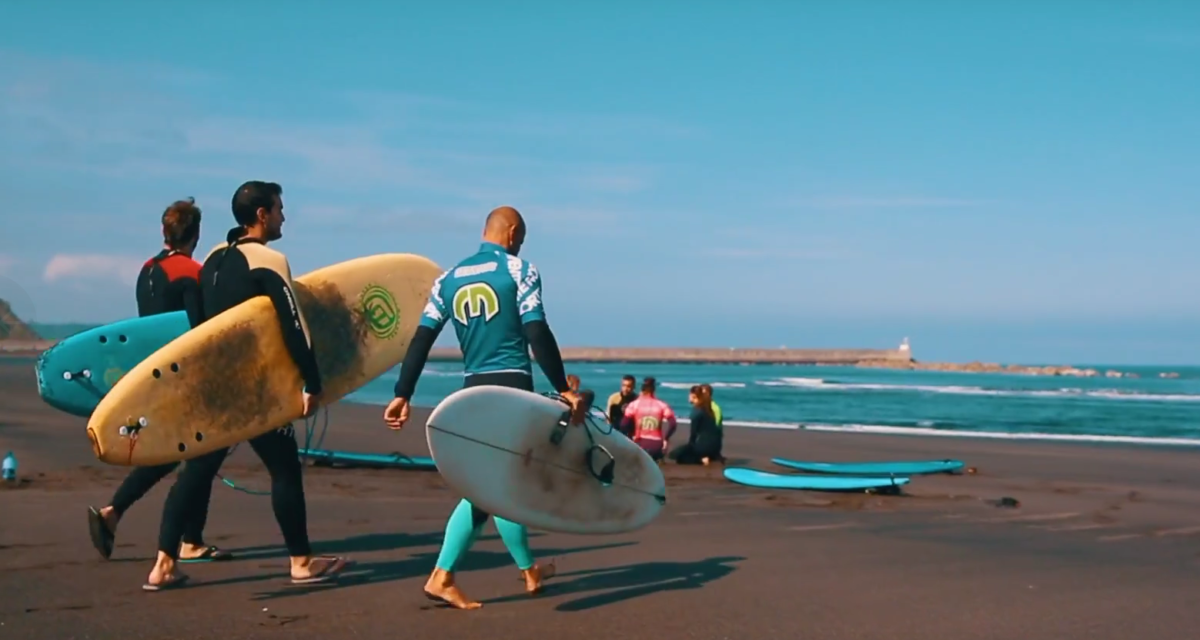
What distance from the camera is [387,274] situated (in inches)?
259

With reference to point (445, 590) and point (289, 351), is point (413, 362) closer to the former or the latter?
point (289, 351)

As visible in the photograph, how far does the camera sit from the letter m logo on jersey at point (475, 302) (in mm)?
4715

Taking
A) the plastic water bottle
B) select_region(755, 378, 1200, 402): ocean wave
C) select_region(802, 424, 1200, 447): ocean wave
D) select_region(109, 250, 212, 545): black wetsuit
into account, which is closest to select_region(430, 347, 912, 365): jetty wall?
select_region(755, 378, 1200, 402): ocean wave

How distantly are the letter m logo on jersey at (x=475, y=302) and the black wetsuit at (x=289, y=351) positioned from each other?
2.61 ft

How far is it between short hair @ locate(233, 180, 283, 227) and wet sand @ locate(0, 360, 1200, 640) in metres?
1.66

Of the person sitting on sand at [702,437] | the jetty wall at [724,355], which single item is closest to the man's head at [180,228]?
the person sitting on sand at [702,437]

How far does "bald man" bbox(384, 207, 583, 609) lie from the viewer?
4684 mm

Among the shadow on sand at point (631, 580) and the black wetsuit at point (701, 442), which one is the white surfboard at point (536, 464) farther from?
the black wetsuit at point (701, 442)

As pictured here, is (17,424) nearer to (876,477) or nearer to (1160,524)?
(876,477)

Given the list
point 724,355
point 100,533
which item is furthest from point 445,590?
point 724,355

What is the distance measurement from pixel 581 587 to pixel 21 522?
3.71 metres

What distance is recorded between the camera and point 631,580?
5.55 m

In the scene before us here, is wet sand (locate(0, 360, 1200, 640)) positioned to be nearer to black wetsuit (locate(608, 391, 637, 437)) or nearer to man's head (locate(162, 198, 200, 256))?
man's head (locate(162, 198, 200, 256))

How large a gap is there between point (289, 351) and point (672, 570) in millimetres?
2194
